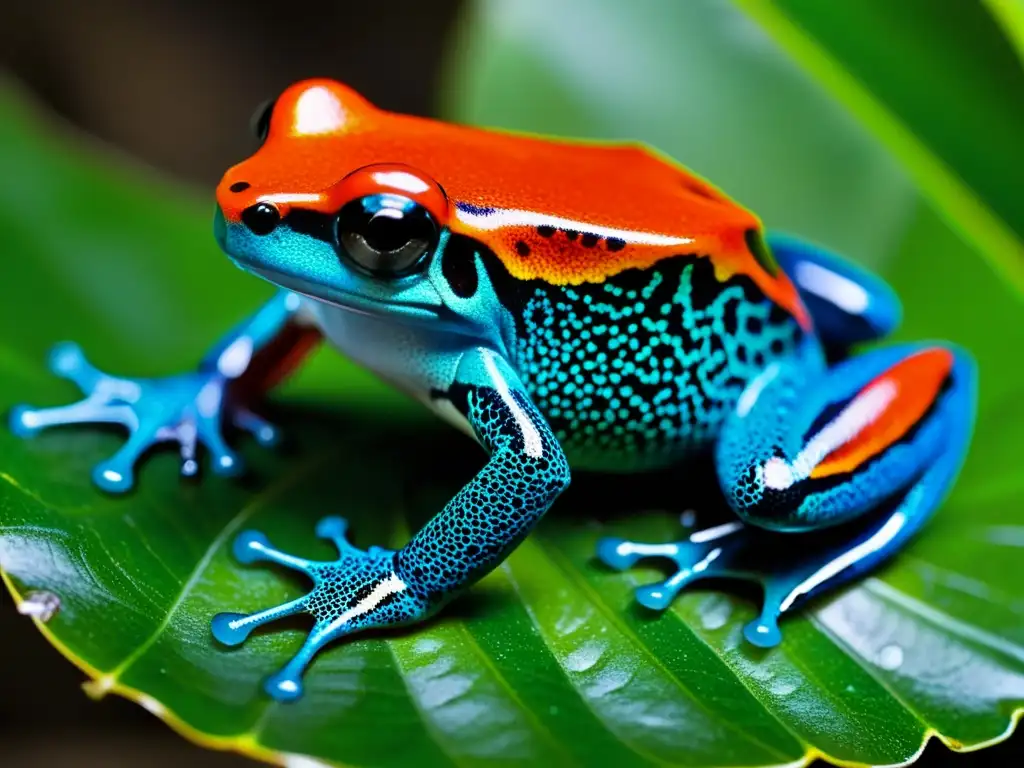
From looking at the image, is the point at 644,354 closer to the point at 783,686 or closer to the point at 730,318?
the point at 730,318

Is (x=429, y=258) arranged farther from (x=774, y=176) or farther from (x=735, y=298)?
(x=774, y=176)

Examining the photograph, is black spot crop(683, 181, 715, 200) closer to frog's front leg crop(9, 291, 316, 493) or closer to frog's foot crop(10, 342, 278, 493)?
frog's front leg crop(9, 291, 316, 493)

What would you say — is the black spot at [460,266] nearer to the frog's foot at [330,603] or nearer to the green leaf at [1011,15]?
the frog's foot at [330,603]

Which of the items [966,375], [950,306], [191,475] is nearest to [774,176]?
[950,306]

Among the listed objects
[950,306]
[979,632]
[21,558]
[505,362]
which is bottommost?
[21,558]

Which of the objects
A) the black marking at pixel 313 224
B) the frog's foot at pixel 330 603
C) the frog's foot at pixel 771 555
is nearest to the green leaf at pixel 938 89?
the frog's foot at pixel 771 555

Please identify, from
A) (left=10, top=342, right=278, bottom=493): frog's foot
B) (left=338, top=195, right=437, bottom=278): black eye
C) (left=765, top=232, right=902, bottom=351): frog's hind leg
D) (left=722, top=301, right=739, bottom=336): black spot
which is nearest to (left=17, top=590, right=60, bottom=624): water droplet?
(left=10, top=342, right=278, bottom=493): frog's foot
